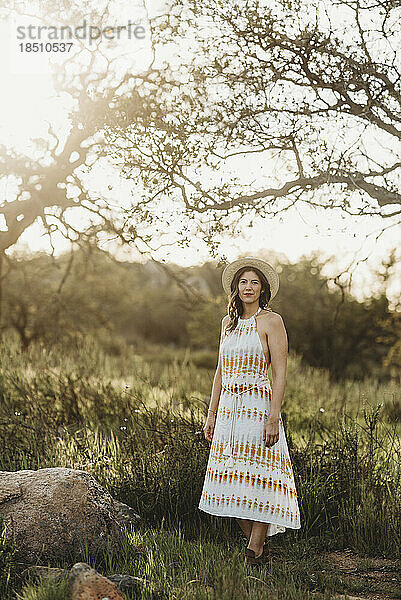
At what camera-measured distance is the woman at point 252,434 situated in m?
4.43

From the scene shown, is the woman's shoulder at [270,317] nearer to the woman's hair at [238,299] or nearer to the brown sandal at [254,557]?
the woman's hair at [238,299]

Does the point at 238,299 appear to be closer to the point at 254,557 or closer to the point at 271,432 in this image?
the point at 271,432

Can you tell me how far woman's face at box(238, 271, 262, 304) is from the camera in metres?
4.65

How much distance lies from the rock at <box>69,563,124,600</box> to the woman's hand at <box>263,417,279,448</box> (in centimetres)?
131

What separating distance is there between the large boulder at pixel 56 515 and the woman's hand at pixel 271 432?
3.67 feet

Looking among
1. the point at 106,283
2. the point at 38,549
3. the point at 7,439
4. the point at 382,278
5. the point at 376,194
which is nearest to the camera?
the point at 38,549

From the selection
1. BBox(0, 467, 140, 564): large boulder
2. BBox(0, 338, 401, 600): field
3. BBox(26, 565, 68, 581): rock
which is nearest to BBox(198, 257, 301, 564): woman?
BBox(0, 338, 401, 600): field

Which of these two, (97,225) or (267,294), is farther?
(97,225)

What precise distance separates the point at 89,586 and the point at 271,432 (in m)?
1.46

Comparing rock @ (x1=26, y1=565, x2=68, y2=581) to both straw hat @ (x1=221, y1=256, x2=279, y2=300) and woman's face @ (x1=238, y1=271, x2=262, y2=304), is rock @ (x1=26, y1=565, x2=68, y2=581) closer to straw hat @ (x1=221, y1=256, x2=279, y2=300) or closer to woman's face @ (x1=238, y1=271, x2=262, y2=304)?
woman's face @ (x1=238, y1=271, x2=262, y2=304)

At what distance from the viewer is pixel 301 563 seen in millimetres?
4555

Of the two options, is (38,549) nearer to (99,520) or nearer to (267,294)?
(99,520)

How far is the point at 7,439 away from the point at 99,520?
2.62 m

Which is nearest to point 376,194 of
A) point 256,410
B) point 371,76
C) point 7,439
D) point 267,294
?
point 371,76
